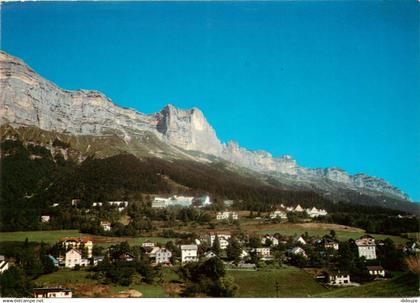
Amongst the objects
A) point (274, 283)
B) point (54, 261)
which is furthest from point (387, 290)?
point (54, 261)

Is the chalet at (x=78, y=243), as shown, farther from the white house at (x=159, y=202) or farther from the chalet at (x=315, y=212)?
the chalet at (x=315, y=212)

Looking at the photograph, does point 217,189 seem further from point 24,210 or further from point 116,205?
point 24,210

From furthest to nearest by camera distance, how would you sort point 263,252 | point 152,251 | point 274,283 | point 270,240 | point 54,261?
point 270,240
point 263,252
point 152,251
point 54,261
point 274,283

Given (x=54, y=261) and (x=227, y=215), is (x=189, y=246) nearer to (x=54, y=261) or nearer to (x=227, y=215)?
(x=54, y=261)

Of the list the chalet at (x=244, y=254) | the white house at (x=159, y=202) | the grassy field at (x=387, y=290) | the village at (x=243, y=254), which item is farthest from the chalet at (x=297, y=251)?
the white house at (x=159, y=202)

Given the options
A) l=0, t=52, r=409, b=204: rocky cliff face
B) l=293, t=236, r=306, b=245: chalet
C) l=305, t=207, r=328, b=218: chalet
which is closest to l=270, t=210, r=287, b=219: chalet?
l=305, t=207, r=328, b=218: chalet

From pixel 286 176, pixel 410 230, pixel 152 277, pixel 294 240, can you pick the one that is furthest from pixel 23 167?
pixel 286 176
